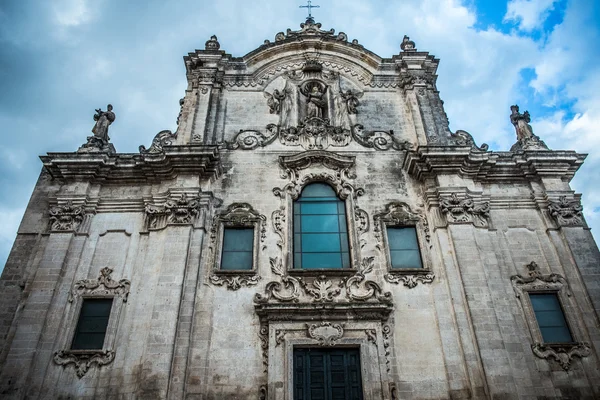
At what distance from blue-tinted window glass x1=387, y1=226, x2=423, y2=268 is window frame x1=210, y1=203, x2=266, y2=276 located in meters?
3.49

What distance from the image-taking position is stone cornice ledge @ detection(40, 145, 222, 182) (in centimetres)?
1412

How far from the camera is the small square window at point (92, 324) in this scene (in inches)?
461

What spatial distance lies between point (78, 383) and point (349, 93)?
11858 mm

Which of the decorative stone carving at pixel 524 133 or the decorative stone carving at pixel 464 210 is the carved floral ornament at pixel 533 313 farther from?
the decorative stone carving at pixel 524 133

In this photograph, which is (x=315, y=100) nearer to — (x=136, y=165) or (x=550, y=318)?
(x=136, y=165)

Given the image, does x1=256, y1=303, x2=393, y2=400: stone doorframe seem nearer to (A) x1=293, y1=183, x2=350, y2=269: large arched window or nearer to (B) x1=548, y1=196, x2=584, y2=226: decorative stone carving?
(A) x1=293, y1=183, x2=350, y2=269: large arched window

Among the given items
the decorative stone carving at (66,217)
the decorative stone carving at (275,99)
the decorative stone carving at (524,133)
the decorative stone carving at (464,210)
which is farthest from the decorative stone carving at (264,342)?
the decorative stone carving at (524,133)

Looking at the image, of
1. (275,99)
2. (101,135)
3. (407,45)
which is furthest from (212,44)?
(407,45)

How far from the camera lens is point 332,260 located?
43.1ft

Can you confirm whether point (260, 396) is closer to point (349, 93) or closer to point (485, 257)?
point (485, 257)

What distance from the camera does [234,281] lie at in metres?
12.4

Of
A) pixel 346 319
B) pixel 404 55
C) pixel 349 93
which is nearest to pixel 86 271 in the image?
pixel 346 319

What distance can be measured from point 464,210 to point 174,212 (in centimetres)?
785

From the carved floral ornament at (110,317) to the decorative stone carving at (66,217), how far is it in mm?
1627
